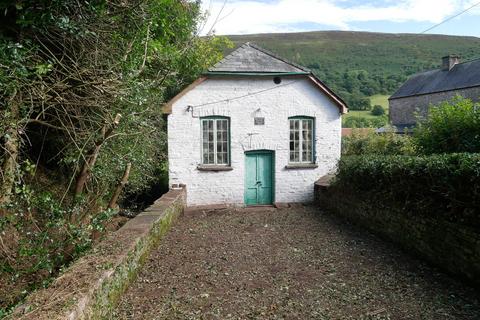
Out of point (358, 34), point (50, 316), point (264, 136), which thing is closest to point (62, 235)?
point (50, 316)

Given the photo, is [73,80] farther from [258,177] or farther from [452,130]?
[452,130]

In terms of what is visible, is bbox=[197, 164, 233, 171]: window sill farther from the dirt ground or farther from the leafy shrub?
the leafy shrub

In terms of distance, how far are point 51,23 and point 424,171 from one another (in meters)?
7.04

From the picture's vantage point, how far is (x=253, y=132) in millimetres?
12117

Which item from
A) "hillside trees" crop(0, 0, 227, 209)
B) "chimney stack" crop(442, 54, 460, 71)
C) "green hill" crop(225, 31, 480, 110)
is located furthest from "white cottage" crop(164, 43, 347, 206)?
"green hill" crop(225, 31, 480, 110)

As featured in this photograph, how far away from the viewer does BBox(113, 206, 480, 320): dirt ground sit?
4574 mm

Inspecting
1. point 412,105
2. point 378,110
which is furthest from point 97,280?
point 378,110

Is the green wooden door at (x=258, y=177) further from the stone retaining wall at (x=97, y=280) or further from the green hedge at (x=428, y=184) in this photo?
the stone retaining wall at (x=97, y=280)

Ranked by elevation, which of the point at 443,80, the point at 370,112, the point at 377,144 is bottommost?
the point at 377,144

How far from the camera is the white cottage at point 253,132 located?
38.5 ft

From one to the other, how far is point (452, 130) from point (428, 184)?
224 inches

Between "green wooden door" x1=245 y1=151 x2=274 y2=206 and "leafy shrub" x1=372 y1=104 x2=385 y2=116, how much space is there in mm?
45664

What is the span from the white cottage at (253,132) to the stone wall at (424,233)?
10.3ft

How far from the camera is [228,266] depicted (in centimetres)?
636
